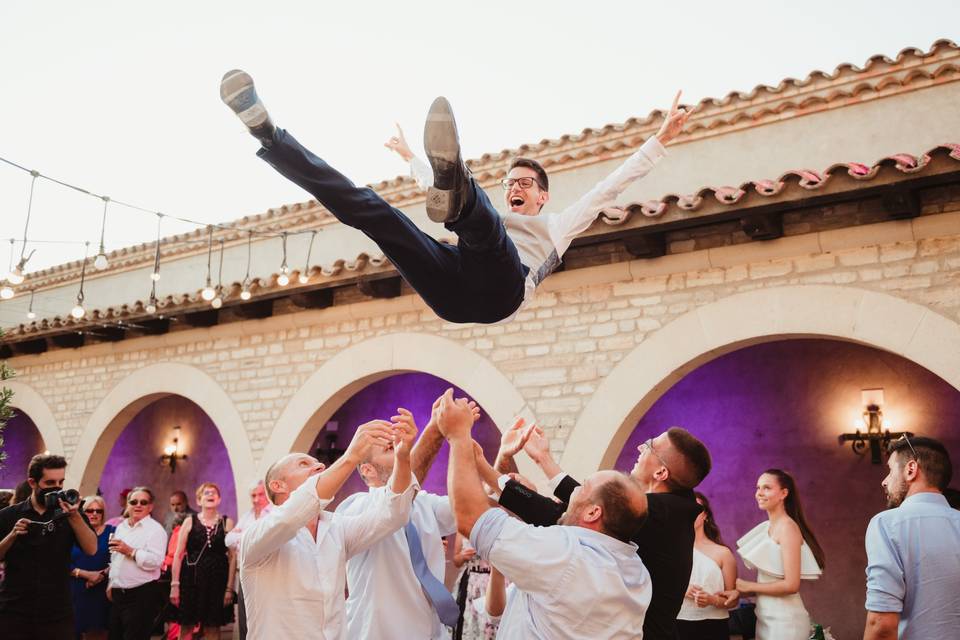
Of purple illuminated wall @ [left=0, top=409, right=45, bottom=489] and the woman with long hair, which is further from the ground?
purple illuminated wall @ [left=0, top=409, right=45, bottom=489]

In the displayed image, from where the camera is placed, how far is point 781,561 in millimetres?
4527

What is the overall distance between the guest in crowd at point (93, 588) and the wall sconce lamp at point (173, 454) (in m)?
4.60

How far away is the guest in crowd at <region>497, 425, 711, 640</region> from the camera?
276 centimetres

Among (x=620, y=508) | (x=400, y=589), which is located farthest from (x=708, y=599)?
(x=620, y=508)

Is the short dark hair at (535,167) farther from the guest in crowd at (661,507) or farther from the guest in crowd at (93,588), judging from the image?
the guest in crowd at (93,588)

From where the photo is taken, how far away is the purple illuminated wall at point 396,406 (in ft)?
29.6

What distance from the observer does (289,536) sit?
3117mm

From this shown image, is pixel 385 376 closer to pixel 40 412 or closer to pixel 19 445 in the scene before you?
pixel 40 412

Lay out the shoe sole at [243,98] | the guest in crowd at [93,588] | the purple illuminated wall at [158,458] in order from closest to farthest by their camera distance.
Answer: the shoe sole at [243,98] → the guest in crowd at [93,588] → the purple illuminated wall at [158,458]

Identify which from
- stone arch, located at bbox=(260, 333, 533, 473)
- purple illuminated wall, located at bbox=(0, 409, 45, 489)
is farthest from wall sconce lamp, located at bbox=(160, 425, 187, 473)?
stone arch, located at bbox=(260, 333, 533, 473)

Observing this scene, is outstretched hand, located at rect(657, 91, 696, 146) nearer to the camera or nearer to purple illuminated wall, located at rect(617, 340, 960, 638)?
the camera

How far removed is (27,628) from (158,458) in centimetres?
762

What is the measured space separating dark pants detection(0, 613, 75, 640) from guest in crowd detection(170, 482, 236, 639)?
6.55 ft

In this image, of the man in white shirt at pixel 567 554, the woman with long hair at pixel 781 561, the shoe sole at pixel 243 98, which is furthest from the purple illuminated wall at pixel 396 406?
the shoe sole at pixel 243 98
